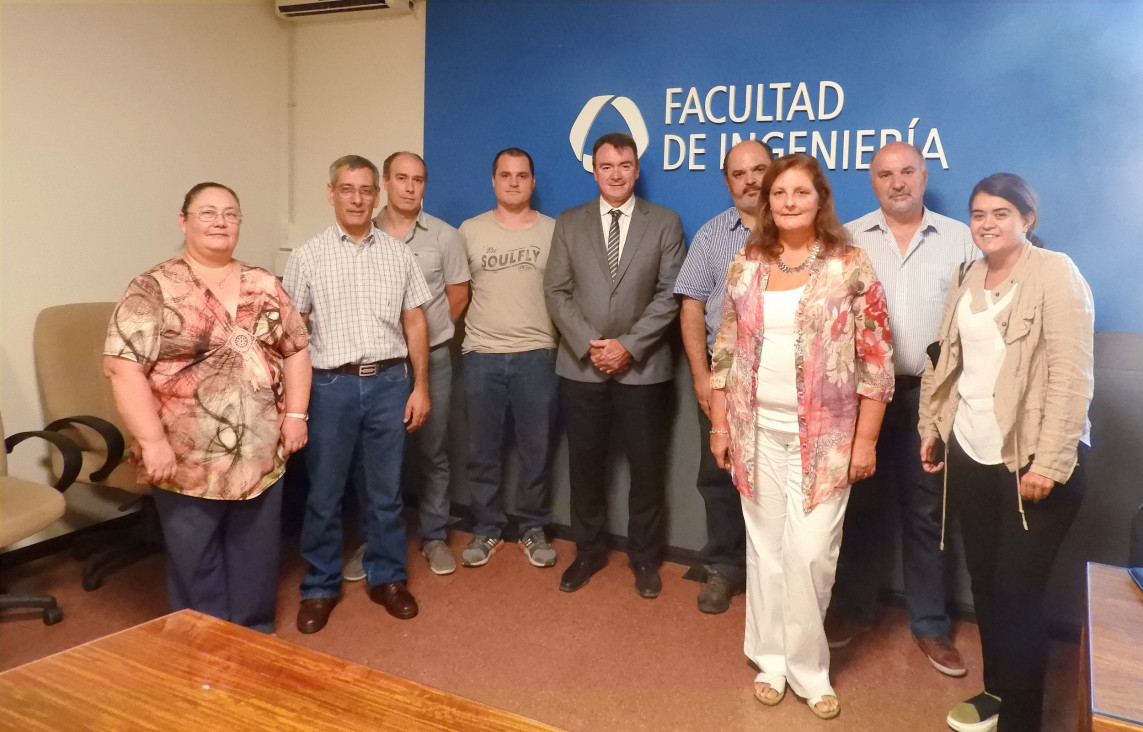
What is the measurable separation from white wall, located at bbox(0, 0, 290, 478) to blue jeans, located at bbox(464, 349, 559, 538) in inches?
64.1

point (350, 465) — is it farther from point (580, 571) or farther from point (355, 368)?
point (580, 571)

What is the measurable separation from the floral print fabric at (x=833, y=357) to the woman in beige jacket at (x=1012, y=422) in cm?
20

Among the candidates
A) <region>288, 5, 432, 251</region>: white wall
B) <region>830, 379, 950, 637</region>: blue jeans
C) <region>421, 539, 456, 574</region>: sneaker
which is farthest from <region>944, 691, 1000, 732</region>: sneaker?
<region>288, 5, 432, 251</region>: white wall

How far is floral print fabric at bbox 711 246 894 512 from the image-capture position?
2.04 metres

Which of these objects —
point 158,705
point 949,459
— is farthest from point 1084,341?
point 158,705

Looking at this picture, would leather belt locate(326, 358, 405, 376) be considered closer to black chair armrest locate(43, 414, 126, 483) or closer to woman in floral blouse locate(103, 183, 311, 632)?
woman in floral blouse locate(103, 183, 311, 632)

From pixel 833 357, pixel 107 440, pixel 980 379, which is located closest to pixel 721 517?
pixel 833 357

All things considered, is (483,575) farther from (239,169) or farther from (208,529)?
(239,169)

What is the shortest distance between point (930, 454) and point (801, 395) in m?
0.49

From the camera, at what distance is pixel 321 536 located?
2.71m

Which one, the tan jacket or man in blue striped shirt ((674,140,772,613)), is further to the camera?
man in blue striped shirt ((674,140,772,613))

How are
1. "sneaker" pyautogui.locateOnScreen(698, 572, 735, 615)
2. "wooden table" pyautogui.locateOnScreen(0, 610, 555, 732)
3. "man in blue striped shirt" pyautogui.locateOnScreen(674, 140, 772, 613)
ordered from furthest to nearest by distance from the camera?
"sneaker" pyautogui.locateOnScreen(698, 572, 735, 615) < "man in blue striped shirt" pyautogui.locateOnScreen(674, 140, 772, 613) < "wooden table" pyautogui.locateOnScreen(0, 610, 555, 732)

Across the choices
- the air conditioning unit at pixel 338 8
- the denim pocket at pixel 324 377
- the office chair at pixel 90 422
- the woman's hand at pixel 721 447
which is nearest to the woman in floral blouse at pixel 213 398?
the denim pocket at pixel 324 377

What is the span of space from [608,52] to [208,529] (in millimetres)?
2444
